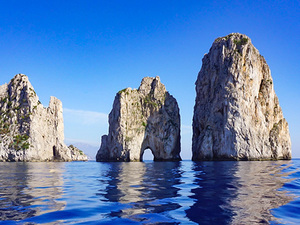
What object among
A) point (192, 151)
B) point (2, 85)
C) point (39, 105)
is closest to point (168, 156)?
point (192, 151)

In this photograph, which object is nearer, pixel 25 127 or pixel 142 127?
pixel 142 127

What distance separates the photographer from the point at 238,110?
7312 cm

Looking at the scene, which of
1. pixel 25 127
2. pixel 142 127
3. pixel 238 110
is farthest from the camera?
pixel 25 127

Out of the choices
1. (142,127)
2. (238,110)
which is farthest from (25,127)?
(238,110)

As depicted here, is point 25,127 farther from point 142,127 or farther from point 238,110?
point 238,110

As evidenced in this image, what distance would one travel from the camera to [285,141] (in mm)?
79125

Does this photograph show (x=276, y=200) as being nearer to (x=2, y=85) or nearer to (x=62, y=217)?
(x=62, y=217)

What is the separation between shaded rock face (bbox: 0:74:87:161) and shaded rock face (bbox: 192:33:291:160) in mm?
58325

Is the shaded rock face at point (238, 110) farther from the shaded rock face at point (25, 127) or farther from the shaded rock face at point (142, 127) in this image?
the shaded rock face at point (25, 127)

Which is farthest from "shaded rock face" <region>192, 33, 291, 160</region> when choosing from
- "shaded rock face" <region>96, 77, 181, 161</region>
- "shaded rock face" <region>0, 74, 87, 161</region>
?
"shaded rock face" <region>0, 74, 87, 161</region>

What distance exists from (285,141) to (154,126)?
4279 centimetres

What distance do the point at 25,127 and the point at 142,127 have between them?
45.2 m

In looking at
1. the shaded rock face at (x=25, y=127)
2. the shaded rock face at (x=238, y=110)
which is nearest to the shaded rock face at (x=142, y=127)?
the shaded rock face at (x=238, y=110)

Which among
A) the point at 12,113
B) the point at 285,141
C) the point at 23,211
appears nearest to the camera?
the point at 23,211
